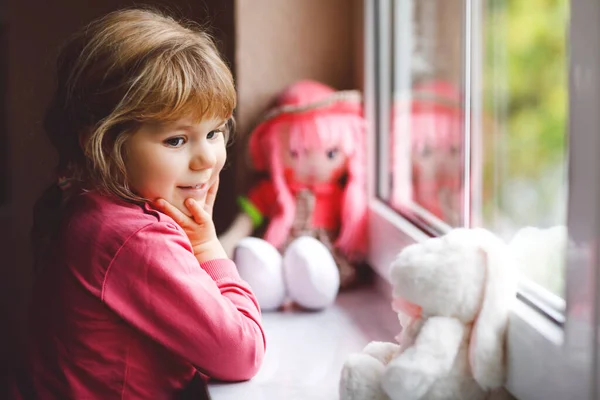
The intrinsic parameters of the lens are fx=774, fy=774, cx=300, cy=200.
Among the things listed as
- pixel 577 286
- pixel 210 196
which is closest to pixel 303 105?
pixel 210 196

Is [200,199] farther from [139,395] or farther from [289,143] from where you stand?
[289,143]

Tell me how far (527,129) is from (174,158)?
0.40m

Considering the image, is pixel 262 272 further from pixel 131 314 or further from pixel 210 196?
pixel 131 314

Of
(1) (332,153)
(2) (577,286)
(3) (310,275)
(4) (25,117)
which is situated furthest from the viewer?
(4) (25,117)

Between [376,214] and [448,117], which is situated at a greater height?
[448,117]

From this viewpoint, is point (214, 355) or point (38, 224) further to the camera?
point (38, 224)

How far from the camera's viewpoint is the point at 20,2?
133cm

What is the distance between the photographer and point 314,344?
93 cm

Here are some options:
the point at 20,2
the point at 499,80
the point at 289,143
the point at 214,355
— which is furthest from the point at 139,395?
the point at 20,2

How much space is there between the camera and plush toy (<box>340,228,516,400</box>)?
0.60 meters

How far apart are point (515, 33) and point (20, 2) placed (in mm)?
856

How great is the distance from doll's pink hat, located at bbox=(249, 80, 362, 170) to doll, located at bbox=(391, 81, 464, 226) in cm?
8

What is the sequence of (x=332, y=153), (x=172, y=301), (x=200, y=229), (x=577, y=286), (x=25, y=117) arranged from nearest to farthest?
(x=577, y=286) < (x=172, y=301) < (x=200, y=229) < (x=332, y=153) < (x=25, y=117)

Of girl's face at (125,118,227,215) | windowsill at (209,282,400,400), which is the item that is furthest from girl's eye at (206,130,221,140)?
windowsill at (209,282,400,400)
